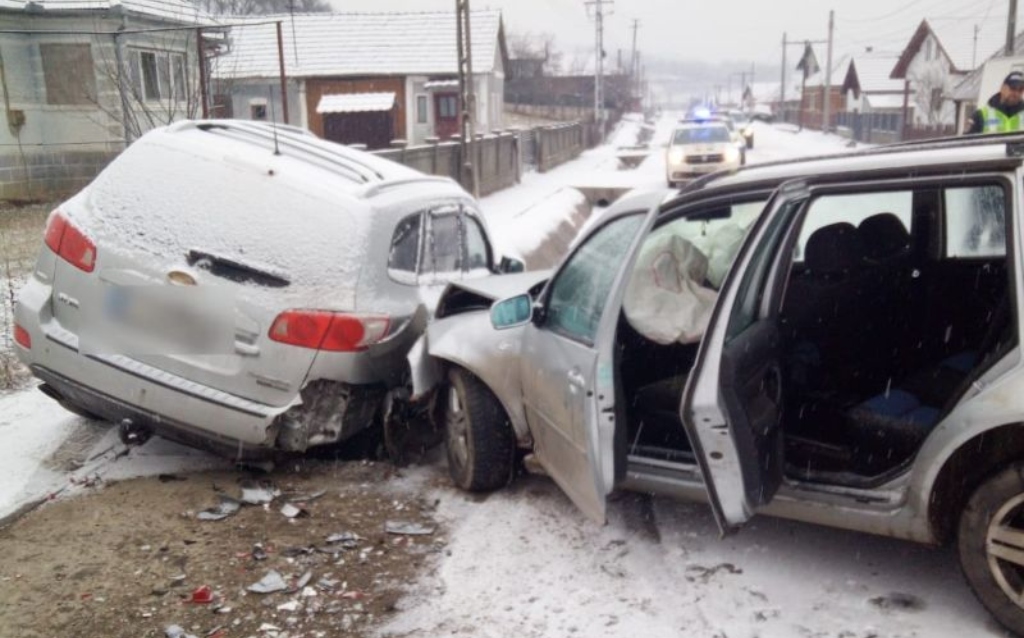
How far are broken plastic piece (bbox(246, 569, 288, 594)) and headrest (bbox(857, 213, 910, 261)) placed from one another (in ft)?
12.0

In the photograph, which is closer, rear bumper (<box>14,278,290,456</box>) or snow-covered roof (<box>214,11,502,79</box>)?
rear bumper (<box>14,278,290,456</box>)

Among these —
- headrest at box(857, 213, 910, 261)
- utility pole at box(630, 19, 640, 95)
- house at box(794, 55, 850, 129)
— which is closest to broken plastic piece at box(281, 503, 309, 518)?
headrest at box(857, 213, 910, 261)

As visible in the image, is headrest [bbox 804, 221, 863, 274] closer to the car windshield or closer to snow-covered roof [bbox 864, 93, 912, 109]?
the car windshield

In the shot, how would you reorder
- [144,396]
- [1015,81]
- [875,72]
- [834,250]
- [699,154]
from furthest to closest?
[875,72], [699,154], [1015,81], [834,250], [144,396]

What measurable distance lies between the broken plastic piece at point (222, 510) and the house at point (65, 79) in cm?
1514

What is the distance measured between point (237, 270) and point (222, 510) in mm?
1250

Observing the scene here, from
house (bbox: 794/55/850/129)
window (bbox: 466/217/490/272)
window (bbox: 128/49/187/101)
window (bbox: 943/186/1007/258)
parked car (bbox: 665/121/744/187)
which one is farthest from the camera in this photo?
house (bbox: 794/55/850/129)

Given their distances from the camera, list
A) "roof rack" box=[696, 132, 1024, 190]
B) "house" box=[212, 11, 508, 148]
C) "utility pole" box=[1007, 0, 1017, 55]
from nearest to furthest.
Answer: "roof rack" box=[696, 132, 1024, 190]
"utility pole" box=[1007, 0, 1017, 55]
"house" box=[212, 11, 508, 148]

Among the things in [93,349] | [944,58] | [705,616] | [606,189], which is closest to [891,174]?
[705,616]

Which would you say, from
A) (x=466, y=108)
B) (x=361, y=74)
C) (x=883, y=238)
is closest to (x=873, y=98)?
(x=361, y=74)

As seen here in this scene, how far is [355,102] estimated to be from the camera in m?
40.5

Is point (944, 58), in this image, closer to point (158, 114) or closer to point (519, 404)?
point (158, 114)

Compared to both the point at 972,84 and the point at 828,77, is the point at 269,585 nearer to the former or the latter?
the point at 972,84

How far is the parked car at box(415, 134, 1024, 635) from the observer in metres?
3.24
